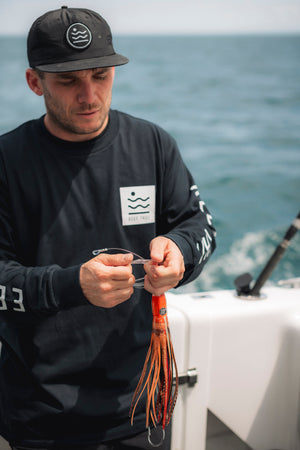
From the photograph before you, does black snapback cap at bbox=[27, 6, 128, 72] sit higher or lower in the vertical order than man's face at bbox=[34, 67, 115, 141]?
higher

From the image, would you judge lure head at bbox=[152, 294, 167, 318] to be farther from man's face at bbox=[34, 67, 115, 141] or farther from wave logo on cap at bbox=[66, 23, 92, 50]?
wave logo on cap at bbox=[66, 23, 92, 50]

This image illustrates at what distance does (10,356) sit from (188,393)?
24.9 inches

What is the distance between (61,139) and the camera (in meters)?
1.09

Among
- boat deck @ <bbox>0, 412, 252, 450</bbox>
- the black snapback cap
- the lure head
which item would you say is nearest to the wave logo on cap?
the black snapback cap

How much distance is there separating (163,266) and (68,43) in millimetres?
502

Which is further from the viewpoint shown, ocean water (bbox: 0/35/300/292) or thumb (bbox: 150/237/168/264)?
ocean water (bbox: 0/35/300/292)

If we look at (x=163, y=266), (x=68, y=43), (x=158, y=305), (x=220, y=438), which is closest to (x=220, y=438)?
(x=220, y=438)

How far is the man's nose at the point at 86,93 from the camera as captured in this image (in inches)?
40.8

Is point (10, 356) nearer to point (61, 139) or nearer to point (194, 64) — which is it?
point (61, 139)

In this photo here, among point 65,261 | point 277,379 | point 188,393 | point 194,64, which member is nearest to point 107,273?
point 65,261

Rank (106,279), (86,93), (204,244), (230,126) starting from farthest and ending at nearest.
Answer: (230,126) < (204,244) < (86,93) < (106,279)

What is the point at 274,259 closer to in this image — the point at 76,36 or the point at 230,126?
the point at 76,36

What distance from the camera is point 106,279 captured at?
0.92 metres

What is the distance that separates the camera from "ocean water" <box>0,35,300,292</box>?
8.35 meters
